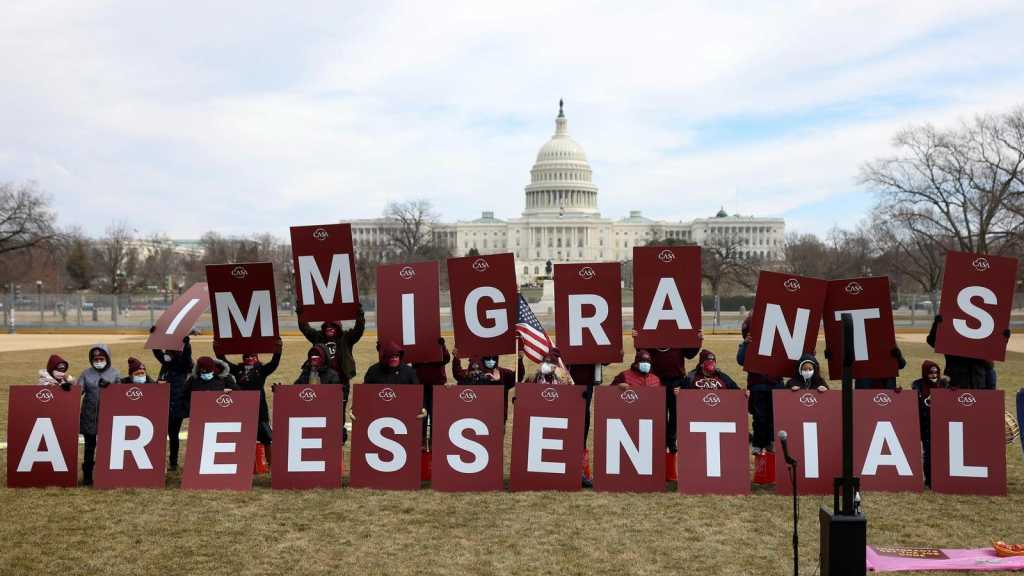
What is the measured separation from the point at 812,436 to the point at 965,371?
2.32 m

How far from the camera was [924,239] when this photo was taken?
166ft

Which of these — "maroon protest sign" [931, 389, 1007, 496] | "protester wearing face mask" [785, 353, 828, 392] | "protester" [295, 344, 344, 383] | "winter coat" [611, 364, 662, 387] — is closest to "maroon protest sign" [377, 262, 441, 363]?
"protester" [295, 344, 344, 383]

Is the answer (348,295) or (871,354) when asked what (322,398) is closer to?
(348,295)

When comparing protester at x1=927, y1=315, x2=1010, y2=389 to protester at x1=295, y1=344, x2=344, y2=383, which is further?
protester at x1=295, y1=344, x2=344, y2=383

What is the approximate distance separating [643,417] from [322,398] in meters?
3.37

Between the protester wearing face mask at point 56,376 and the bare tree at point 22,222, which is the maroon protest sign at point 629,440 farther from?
the bare tree at point 22,222

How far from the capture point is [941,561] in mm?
7625

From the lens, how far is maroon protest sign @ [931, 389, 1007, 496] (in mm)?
10073

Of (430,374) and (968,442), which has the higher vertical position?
(430,374)

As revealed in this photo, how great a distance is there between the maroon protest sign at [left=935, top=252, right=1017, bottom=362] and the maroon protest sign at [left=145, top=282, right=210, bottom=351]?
830cm

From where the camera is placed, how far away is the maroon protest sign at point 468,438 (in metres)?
10.2

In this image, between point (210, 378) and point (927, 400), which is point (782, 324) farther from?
point (210, 378)

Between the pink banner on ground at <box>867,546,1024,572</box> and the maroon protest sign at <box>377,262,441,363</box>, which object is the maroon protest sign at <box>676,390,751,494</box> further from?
the maroon protest sign at <box>377,262,441,363</box>

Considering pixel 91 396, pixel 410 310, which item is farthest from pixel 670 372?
pixel 91 396
